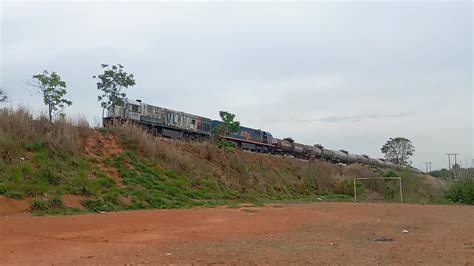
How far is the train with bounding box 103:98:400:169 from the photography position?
36.5 metres

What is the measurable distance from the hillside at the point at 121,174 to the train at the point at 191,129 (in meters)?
4.55

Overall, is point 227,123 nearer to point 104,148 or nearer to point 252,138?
point 252,138

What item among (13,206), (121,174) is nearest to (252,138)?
(121,174)

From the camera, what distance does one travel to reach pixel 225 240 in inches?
451

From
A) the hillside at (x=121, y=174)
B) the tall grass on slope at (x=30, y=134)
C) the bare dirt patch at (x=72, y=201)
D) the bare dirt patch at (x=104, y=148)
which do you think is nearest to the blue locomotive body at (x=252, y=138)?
the hillside at (x=121, y=174)

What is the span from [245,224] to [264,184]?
19.8 metres

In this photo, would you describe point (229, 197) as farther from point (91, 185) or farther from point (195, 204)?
point (91, 185)

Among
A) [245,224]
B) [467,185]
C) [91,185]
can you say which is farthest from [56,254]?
[467,185]

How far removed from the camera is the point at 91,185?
1978 cm

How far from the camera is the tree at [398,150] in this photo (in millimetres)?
90875

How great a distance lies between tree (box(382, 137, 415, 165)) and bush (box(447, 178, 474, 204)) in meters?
58.1

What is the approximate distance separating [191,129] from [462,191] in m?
23.2

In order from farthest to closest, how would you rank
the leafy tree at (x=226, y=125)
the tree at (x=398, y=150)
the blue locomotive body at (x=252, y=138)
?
the tree at (x=398, y=150)
the blue locomotive body at (x=252, y=138)
the leafy tree at (x=226, y=125)

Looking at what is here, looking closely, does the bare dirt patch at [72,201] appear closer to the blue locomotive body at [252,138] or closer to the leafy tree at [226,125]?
the leafy tree at [226,125]
